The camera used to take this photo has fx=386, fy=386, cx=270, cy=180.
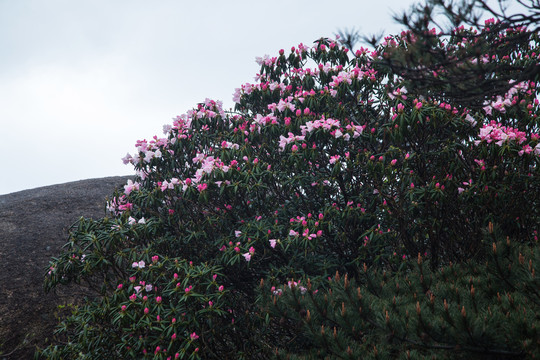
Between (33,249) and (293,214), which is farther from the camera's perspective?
(33,249)

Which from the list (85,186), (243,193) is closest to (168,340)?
(243,193)

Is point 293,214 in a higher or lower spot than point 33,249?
higher

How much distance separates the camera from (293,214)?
5.32 m

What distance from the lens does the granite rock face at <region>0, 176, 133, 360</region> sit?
5.92m

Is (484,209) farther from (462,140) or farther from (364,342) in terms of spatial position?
(364,342)

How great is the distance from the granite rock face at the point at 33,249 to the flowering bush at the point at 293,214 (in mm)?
1615

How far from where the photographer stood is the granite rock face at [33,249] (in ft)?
19.4

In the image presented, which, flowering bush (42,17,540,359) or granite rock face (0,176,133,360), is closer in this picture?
flowering bush (42,17,540,359)

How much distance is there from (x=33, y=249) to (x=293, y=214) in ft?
18.5

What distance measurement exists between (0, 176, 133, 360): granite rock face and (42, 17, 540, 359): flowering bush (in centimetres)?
161

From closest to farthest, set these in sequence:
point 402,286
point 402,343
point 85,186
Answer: point 402,343 < point 402,286 < point 85,186

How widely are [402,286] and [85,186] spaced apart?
10105 millimetres

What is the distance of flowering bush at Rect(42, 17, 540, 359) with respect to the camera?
4.30 metres

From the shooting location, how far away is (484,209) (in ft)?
15.0
